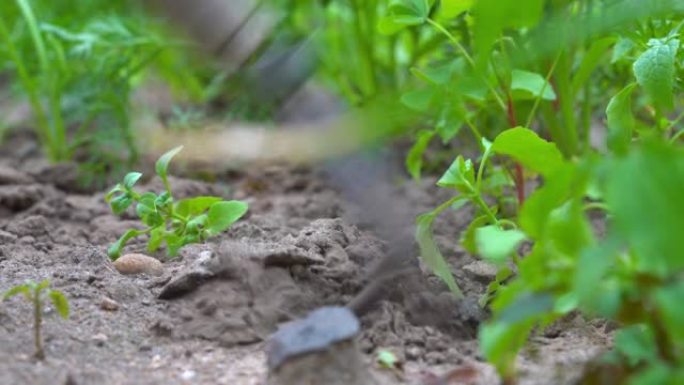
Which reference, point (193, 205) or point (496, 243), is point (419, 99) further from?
point (496, 243)

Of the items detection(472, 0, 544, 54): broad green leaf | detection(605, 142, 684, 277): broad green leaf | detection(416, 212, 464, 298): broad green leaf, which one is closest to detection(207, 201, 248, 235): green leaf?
detection(416, 212, 464, 298): broad green leaf

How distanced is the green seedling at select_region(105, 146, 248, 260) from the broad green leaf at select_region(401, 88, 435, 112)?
0.42 meters

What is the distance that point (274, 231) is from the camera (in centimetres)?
178

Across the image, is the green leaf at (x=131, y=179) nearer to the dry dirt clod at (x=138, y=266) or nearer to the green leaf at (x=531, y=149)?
the dry dirt clod at (x=138, y=266)

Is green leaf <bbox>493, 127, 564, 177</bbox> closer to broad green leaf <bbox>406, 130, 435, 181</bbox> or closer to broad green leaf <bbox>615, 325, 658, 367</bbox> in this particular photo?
broad green leaf <bbox>615, 325, 658, 367</bbox>

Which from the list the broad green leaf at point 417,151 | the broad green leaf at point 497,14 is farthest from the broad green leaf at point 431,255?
the broad green leaf at point 497,14

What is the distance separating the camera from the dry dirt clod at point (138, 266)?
1581 mm

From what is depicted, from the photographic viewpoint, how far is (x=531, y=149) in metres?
1.31

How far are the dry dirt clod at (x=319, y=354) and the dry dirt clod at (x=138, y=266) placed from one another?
464mm

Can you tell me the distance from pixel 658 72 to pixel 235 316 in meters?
0.71

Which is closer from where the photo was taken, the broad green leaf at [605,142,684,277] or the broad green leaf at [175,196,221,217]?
the broad green leaf at [605,142,684,277]

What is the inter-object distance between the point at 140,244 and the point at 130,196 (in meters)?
0.27

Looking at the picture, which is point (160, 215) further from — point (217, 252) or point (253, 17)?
point (253, 17)

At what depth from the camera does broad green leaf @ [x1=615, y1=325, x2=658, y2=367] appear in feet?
3.31
